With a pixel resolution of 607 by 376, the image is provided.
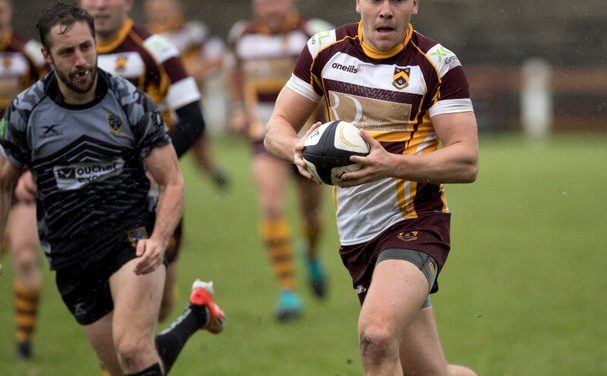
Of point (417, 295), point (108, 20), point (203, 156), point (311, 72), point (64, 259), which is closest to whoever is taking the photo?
point (417, 295)

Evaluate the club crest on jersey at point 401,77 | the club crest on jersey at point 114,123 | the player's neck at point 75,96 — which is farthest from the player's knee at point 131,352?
→ the club crest on jersey at point 401,77

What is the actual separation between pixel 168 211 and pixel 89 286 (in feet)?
1.92

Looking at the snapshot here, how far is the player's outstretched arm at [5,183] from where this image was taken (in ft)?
16.9

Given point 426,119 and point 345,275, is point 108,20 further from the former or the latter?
point 345,275

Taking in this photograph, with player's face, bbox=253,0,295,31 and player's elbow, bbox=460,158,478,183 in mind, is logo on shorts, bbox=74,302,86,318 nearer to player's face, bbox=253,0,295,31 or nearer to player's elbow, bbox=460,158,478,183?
player's elbow, bbox=460,158,478,183

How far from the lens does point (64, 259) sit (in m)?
5.34

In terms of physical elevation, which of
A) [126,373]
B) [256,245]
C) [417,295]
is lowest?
[256,245]

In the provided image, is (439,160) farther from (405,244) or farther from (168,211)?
(168,211)

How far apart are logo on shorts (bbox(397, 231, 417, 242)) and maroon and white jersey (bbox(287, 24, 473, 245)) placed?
9cm

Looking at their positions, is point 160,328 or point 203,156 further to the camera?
point 203,156

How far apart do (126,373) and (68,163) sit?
1.02 meters

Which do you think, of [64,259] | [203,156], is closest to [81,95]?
[64,259]

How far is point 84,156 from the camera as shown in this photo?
17.0 feet

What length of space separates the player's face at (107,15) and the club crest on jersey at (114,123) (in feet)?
4.17
